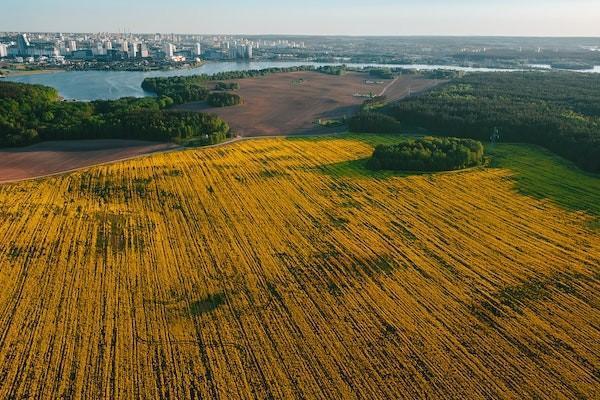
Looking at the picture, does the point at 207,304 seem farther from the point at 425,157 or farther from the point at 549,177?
the point at 549,177

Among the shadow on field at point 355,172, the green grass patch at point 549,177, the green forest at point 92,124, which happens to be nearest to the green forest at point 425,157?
the shadow on field at point 355,172

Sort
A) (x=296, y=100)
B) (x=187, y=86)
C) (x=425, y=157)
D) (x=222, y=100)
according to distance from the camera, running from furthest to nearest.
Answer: (x=187, y=86) < (x=296, y=100) < (x=222, y=100) < (x=425, y=157)

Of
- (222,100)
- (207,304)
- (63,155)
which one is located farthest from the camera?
(222,100)

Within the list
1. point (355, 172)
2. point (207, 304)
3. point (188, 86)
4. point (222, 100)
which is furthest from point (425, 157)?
point (188, 86)

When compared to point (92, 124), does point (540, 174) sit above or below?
below

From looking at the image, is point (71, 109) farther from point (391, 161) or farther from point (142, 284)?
point (142, 284)

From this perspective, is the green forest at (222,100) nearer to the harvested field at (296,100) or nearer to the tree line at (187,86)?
the harvested field at (296,100)
